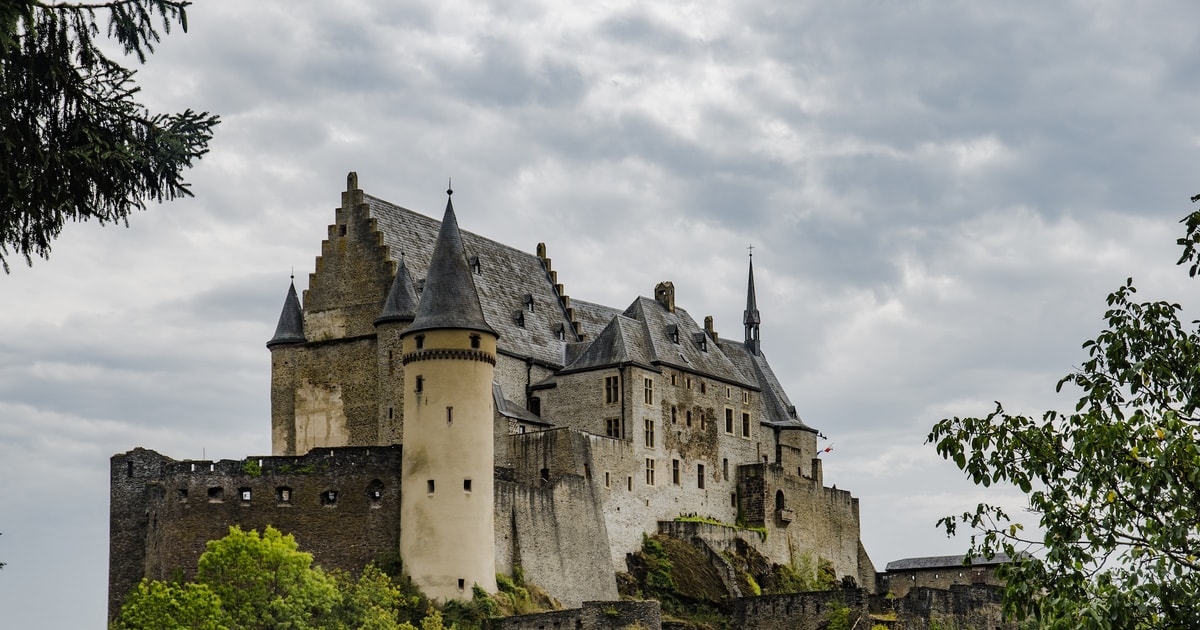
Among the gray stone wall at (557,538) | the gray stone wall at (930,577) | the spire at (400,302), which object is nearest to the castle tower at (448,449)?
the gray stone wall at (557,538)

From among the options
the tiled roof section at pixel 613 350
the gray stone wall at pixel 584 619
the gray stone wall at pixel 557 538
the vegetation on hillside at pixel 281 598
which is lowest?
the gray stone wall at pixel 584 619

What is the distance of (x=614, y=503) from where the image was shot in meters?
76.2

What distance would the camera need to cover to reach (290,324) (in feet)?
254

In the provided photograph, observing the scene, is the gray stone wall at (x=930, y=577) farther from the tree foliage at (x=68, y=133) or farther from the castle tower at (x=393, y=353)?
the tree foliage at (x=68, y=133)

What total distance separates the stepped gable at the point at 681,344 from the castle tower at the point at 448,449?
1791 centimetres

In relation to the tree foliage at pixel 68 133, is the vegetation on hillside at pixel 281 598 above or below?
below

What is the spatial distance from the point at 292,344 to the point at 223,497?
13720mm

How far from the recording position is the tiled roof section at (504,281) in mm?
78312

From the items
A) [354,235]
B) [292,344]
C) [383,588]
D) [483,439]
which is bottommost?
[383,588]

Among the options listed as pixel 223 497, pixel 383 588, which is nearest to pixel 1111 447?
pixel 383 588

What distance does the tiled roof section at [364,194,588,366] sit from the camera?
7831cm

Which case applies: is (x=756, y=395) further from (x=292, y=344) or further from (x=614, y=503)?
(x=292, y=344)

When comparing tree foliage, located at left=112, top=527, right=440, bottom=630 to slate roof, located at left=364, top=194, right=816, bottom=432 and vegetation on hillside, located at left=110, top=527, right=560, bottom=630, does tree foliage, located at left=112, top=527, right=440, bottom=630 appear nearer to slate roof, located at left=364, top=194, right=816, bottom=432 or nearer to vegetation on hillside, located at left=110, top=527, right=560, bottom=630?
vegetation on hillside, located at left=110, top=527, right=560, bottom=630

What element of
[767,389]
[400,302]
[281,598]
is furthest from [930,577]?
[281,598]
